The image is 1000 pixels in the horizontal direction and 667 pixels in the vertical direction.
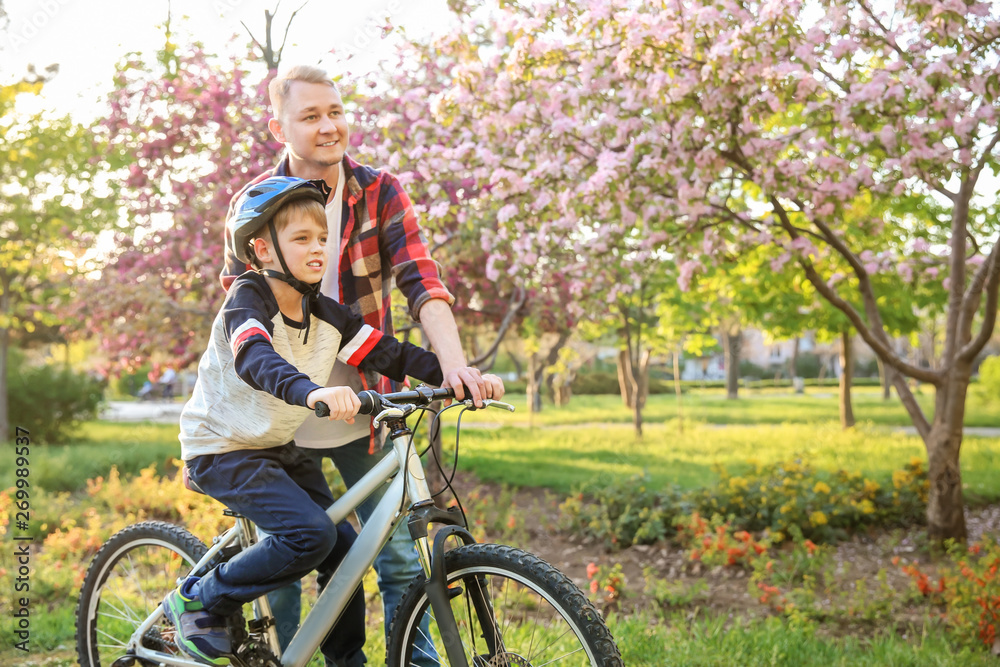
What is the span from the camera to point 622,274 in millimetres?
7574

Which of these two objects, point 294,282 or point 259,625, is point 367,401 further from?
point 259,625

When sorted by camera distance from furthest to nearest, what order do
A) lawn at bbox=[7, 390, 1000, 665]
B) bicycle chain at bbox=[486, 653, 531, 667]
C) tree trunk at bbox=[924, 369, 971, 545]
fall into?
1. tree trunk at bbox=[924, 369, 971, 545]
2. lawn at bbox=[7, 390, 1000, 665]
3. bicycle chain at bbox=[486, 653, 531, 667]

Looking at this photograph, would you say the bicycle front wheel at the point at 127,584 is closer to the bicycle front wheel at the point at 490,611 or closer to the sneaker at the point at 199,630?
the sneaker at the point at 199,630

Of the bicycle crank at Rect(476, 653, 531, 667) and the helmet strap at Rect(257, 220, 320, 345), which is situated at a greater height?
the helmet strap at Rect(257, 220, 320, 345)

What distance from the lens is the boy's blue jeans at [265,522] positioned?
221 cm

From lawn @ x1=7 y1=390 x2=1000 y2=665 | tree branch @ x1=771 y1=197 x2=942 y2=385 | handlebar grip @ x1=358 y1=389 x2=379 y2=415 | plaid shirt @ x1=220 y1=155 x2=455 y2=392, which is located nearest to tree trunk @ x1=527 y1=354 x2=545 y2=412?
lawn @ x1=7 y1=390 x2=1000 y2=665

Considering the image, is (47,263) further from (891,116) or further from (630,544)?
(891,116)

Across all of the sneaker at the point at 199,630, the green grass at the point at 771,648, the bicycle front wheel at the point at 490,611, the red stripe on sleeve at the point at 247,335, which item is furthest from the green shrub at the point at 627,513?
the red stripe on sleeve at the point at 247,335

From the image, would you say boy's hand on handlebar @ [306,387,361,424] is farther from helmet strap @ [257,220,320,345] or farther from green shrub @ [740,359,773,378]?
green shrub @ [740,359,773,378]

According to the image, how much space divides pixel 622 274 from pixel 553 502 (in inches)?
91.4

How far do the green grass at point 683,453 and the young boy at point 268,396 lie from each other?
4970 millimetres

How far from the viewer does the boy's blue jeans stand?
2.21 m

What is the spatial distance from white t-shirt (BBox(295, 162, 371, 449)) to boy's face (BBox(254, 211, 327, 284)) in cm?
26

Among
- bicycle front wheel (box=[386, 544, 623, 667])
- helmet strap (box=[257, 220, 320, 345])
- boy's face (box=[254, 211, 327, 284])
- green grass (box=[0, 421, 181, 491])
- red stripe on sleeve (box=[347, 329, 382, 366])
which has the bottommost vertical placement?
green grass (box=[0, 421, 181, 491])
